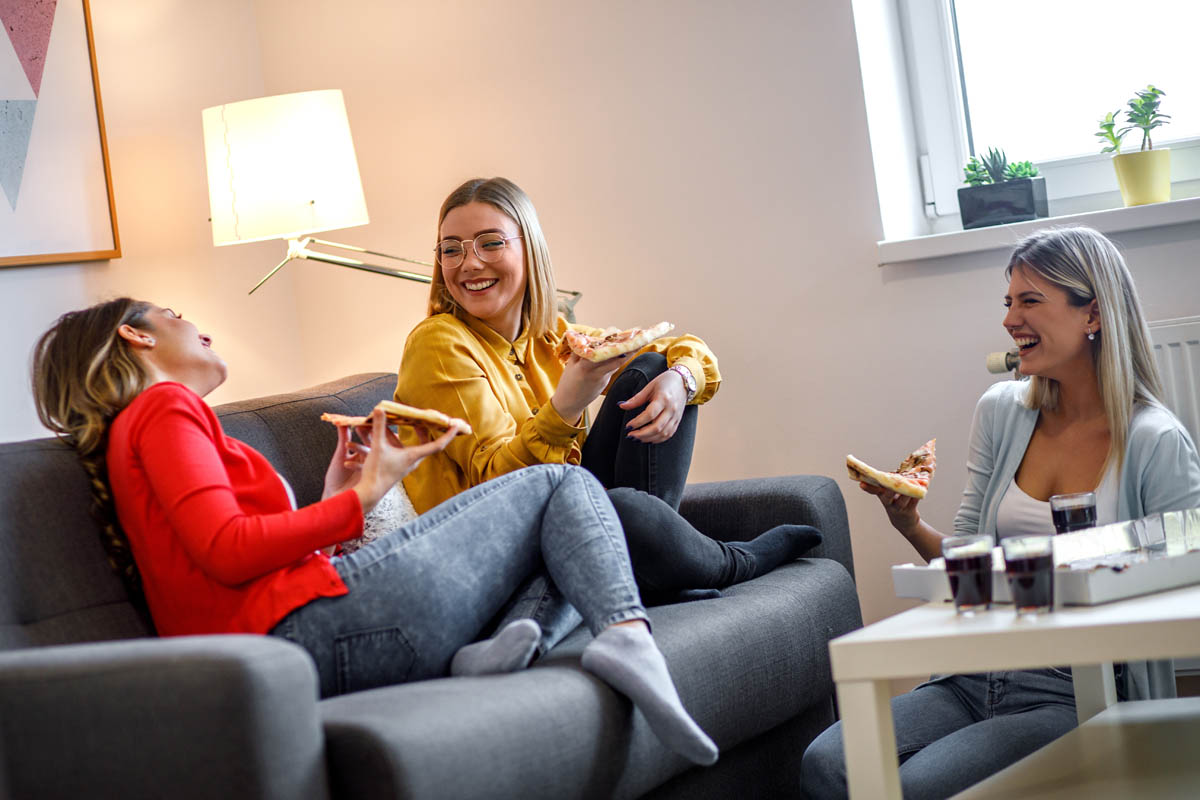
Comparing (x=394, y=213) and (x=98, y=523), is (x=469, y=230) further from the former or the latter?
(x=394, y=213)

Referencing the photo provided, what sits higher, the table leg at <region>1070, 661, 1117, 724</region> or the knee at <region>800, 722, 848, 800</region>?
the table leg at <region>1070, 661, 1117, 724</region>

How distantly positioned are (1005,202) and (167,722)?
89.5 inches

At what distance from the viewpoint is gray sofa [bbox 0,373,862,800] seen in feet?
3.86

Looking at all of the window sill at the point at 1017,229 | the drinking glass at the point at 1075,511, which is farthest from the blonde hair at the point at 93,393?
the window sill at the point at 1017,229

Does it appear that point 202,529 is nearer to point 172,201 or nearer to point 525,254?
point 525,254

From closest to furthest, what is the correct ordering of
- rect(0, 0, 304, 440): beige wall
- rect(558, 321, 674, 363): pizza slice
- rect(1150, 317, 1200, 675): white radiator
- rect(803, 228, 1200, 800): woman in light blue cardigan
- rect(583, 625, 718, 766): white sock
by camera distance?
rect(583, 625, 718, 766): white sock → rect(803, 228, 1200, 800): woman in light blue cardigan → rect(558, 321, 674, 363): pizza slice → rect(1150, 317, 1200, 675): white radiator → rect(0, 0, 304, 440): beige wall

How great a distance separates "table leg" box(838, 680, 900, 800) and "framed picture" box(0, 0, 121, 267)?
2.27 metres

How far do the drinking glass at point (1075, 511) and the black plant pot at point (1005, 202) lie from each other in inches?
53.0

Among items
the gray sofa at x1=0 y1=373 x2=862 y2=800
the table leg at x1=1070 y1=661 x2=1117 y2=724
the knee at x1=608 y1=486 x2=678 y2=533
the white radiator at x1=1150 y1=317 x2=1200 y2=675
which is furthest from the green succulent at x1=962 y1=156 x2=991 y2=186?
the table leg at x1=1070 y1=661 x2=1117 y2=724

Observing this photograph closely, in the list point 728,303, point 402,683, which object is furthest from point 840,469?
point 402,683

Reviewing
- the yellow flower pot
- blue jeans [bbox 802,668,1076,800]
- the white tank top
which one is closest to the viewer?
blue jeans [bbox 802,668,1076,800]

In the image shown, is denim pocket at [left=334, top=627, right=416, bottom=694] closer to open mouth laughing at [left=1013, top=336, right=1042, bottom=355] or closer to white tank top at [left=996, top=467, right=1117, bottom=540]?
white tank top at [left=996, top=467, right=1117, bottom=540]

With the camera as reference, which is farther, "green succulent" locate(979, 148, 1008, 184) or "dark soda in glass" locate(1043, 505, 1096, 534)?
"green succulent" locate(979, 148, 1008, 184)

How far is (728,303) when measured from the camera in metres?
3.05
